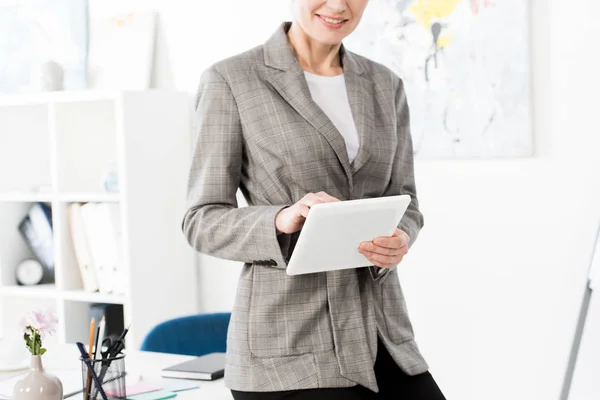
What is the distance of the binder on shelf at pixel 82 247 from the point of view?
3.87 m

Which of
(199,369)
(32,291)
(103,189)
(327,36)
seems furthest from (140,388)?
(32,291)

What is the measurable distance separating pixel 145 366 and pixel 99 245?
1.67 m

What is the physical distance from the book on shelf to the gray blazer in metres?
2.04

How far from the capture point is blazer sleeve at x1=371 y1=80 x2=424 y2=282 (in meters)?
1.96

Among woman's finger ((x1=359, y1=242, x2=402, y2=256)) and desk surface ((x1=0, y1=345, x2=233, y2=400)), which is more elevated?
woman's finger ((x1=359, y1=242, x2=402, y2=256))

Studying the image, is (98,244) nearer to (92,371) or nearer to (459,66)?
(459,66)

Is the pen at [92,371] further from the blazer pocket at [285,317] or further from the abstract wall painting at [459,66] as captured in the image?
the abstract wall painting at [459,66]

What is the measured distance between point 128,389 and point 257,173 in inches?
24.6

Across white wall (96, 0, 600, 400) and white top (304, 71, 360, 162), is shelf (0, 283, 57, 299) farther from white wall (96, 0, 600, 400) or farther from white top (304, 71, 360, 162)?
white top (304, 71, 360, 162)

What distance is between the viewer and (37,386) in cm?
169

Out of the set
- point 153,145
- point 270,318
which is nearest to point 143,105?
point 153,145

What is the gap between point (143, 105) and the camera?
3.70 m

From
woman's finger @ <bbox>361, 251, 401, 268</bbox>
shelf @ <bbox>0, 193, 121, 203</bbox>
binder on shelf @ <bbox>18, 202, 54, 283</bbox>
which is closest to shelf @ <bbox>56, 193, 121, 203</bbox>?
shelf @ <bbox>0, 193, 121, 203</bbox>

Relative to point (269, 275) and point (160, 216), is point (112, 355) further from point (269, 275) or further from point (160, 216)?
point (160, 216)
